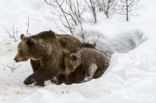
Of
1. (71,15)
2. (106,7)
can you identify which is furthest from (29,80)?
(106,7)

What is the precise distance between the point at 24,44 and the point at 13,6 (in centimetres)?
531

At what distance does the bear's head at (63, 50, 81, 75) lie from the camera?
5.30 metres

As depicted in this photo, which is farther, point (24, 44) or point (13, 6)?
point (13, 6)

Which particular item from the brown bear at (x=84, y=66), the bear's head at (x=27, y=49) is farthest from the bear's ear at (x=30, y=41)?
the brown bear at (x=84, y=66)

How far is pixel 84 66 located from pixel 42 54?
2.71 ft

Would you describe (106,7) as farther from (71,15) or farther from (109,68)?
(109,68)

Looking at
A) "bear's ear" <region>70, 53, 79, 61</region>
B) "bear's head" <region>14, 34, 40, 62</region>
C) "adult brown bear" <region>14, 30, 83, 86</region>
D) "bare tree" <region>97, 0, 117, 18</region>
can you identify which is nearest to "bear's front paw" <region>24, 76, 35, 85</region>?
"adult brown bear" <region>14, 30, 83, 86</region>

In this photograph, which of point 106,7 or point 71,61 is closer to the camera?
point 71,61

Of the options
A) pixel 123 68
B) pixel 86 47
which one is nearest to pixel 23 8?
pixel 86 47

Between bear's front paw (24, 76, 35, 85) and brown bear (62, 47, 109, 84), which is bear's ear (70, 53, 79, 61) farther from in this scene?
bear's front paw (24, 76, 35, 85)

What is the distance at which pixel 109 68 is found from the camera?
4.65 m

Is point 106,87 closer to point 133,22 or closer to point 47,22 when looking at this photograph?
point 133,22

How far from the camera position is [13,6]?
9.92m

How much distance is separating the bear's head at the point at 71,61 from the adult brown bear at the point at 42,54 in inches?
3.9
